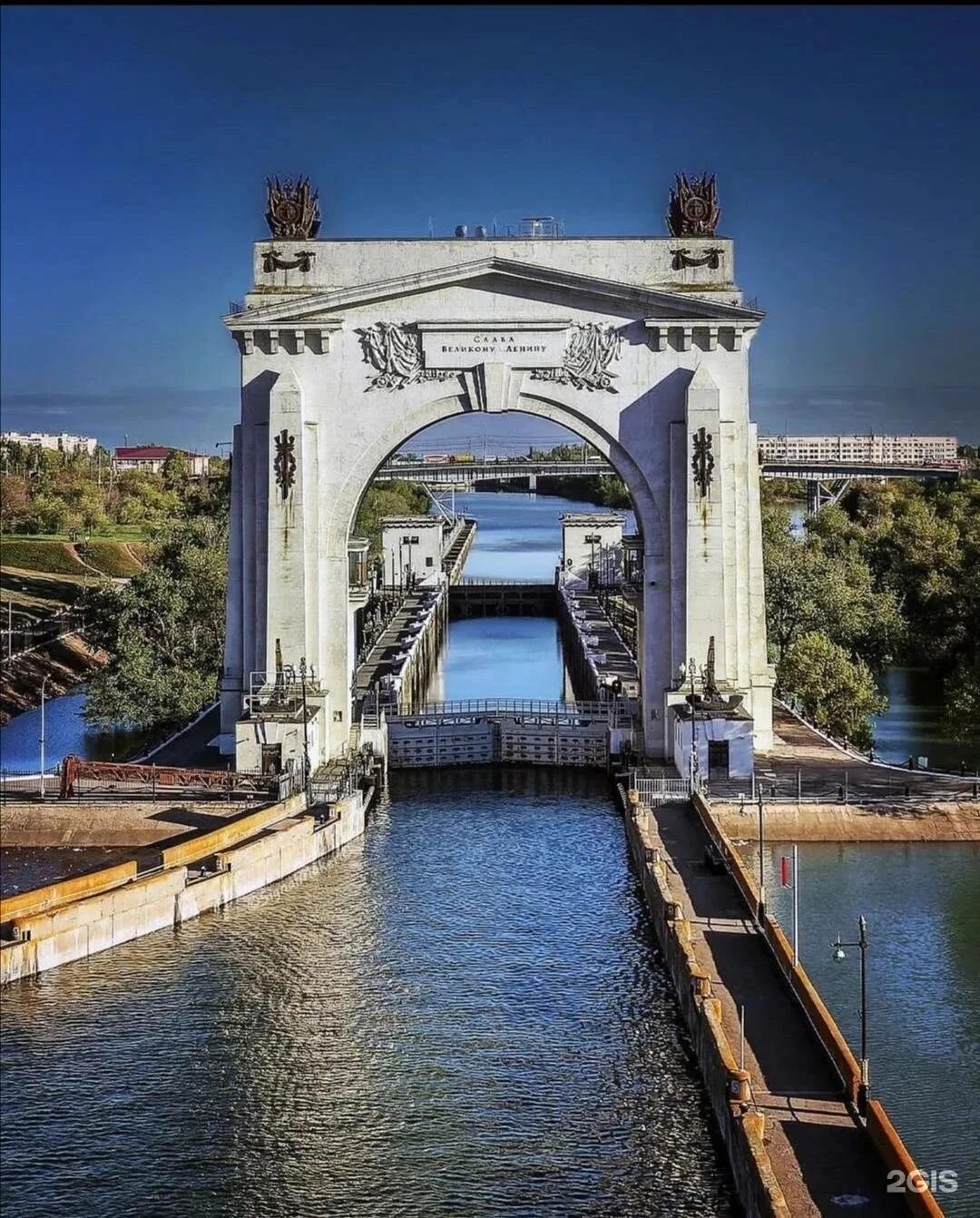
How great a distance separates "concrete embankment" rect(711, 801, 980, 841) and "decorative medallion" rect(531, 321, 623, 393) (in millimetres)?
11993

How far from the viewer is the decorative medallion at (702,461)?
137 ft

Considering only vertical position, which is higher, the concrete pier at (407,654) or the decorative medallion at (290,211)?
the decorative medallion at (290,211)

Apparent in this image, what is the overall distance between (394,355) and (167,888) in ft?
56.5

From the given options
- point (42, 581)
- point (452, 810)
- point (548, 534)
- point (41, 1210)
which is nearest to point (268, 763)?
point (452, 810)

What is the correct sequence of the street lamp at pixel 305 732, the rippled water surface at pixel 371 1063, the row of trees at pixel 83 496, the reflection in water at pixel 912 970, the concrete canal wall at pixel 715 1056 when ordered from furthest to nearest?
the row of trees at pixel 83 496, the street lamp at pixel 305 732, the reflection in water at pixel 912 970, the rippled water surface at pixel 371 1063, the concrete canal wall at pixel 715 1056

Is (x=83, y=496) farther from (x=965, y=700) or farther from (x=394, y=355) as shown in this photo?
(x=965, y=700)

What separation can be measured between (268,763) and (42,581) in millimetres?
52254

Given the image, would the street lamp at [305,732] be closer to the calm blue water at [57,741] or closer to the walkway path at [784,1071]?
the calm blue water at [57,741]

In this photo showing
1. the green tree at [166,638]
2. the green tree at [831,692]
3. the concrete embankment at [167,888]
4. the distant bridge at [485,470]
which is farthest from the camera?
the distant bridge at [485,470]

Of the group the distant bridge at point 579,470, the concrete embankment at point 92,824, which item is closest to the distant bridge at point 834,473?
the distant bridge at point 579,470

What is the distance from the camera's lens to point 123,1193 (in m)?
19.6

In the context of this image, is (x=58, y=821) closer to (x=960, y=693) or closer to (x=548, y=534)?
(x=960, y=693)

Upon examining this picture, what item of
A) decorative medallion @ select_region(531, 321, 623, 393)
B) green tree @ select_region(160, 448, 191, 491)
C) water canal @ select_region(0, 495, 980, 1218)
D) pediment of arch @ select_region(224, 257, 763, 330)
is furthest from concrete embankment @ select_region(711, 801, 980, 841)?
green tree @ select_region(160, 448, 191, 491)

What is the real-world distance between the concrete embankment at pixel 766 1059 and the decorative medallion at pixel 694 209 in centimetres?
1763
